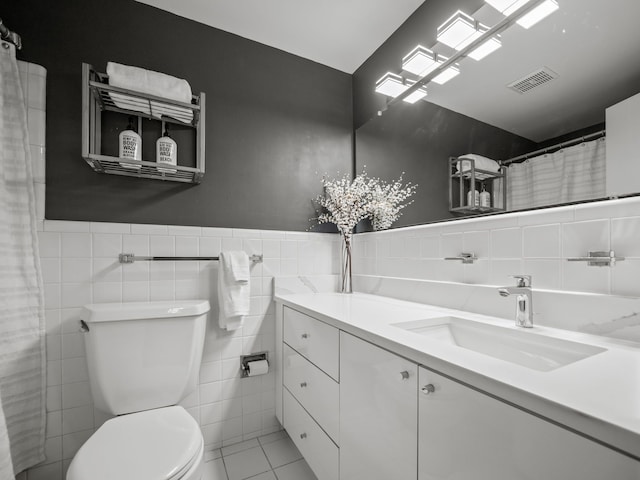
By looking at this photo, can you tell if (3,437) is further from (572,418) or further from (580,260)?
(580,260)

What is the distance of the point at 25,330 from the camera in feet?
4.15

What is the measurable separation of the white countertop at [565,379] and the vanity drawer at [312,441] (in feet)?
1.68

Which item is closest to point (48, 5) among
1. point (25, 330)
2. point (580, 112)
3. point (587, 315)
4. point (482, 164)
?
point (25, 330)

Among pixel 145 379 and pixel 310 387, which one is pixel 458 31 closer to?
pixel 310 387

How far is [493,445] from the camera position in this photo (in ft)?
1.81

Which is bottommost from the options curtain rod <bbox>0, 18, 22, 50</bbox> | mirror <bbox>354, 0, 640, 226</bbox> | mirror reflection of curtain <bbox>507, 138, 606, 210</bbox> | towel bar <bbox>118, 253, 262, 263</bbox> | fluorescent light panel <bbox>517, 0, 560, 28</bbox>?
towel bar <bbox>118, 253, 262, 263</bbox>

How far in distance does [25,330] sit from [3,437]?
47 centimetres

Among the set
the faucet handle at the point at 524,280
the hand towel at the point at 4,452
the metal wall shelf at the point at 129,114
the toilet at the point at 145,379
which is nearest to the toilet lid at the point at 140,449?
the toilet at the point at 145,379

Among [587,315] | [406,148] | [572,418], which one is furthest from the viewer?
[406,148]

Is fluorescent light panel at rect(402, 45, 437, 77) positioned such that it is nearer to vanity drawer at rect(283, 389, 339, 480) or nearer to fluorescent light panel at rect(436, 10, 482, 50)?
fluorescent light panel at rect(436, 10, 482, 50)

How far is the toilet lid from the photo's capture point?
2.80 ft

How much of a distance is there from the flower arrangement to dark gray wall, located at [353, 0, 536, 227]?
0.07m

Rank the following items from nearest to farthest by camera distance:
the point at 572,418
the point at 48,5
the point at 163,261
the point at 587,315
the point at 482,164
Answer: the point at 572,418, the point at 587,315, the point at 482,164, the point at 48,5, the point at 163,261

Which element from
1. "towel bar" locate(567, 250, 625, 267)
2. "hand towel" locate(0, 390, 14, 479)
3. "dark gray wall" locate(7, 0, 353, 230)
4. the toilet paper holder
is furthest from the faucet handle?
"hand towel" locate(0, 390, 14, 479)
